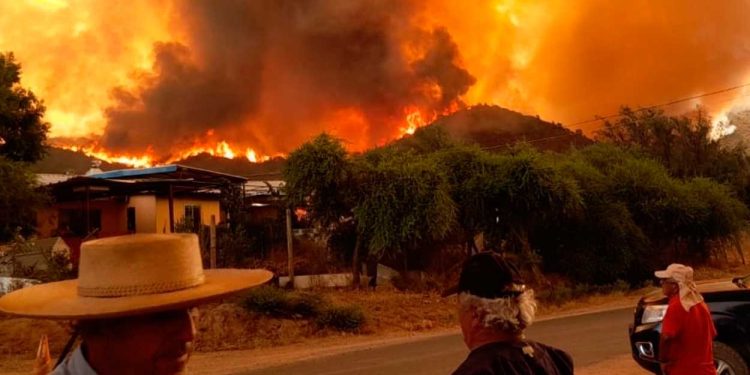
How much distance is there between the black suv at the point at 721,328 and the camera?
608 centimetres

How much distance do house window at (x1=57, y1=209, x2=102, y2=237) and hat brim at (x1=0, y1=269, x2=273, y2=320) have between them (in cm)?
2527

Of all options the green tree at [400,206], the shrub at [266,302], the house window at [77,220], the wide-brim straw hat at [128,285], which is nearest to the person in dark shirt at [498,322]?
the wide-brim straw hat at [128,285]

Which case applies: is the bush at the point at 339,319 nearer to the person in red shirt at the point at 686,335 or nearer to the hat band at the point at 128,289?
the person in red shirt at the point at 686,335

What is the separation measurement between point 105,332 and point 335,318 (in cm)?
1224

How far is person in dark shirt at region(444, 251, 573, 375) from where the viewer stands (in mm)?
2424

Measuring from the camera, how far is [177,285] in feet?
6.43

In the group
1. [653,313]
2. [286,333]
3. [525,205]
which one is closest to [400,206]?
[525,205]

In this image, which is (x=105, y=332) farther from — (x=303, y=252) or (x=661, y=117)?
(x=661, y=117)

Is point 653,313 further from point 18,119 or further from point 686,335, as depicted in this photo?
point 18,119

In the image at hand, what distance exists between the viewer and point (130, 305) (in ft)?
5.93

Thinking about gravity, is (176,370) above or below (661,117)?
below

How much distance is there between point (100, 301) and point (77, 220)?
2700 cm

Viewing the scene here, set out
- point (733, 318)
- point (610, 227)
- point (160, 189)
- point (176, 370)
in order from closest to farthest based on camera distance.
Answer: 1. point (176, 370)
2. point (733, 318)
3. point (610, 227)
4. point (160, 189)

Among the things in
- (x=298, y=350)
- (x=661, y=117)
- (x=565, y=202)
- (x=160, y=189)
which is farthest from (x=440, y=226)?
(x=661, y=117)
